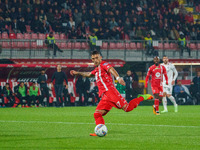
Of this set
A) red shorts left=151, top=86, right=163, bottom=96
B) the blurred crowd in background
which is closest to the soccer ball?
red shorts left=151, top=86, right=163, bottom=96

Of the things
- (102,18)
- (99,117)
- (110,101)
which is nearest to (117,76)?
(110,101)

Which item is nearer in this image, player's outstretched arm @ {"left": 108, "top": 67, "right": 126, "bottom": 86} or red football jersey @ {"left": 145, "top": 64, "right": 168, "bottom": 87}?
player's outstretched arm @ {"left": 108, "top": 67, "right": 126, "bottom": 86}

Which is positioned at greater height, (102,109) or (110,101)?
(110,101)

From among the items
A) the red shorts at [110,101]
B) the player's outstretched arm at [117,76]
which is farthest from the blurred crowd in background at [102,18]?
the player's outstretched arm at [117,76]

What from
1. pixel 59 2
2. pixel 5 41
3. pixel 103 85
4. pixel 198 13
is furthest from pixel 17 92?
pixel 198 13

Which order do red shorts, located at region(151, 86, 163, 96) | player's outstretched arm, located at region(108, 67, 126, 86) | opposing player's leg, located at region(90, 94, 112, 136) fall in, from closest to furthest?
player's outstretched arm, located at region(108, 67, 126, 86)
opposing player's leg, located at region(90, 94, 112, 136)
red shorts, located at region(151, 86, 163, 96)

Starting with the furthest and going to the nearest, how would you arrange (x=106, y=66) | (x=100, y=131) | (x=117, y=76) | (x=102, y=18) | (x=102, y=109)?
(x=102, y=18)
(x=102, y=109)
(x=106, y=66)
(x=100, y=131)
(x=117, y=76)

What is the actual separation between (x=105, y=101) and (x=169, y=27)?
2865cm

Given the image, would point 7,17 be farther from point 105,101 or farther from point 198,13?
point 105,101

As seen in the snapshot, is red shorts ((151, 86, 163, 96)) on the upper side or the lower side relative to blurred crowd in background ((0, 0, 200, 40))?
lower

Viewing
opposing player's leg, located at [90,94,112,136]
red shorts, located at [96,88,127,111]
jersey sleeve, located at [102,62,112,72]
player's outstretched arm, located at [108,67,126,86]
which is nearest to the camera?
player's outstretched arm, located at [108,67,126,86]

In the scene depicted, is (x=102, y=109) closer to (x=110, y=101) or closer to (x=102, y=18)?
(x=110, y=101)

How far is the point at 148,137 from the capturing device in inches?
376

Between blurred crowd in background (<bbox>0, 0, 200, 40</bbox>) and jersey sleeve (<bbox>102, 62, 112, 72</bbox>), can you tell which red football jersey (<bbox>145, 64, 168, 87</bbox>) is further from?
blurred crowd in background (<bbox>0, 0, 200, 40</bbox>)
